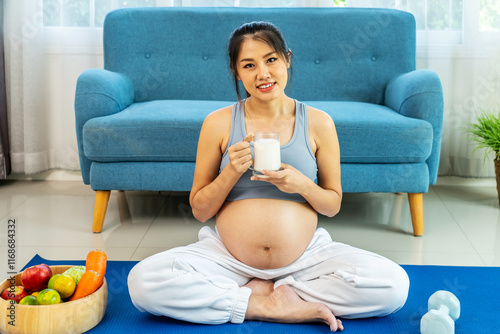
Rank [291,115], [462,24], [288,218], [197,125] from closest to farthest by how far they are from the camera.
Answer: [288,218], [291,115], [197,125], [462,24]

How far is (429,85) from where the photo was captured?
8.39ft

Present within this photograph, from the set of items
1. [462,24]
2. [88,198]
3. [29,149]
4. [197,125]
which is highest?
[462,24]

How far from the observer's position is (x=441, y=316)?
152 cm

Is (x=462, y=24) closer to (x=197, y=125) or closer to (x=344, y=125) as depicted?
(x=344, y=125)

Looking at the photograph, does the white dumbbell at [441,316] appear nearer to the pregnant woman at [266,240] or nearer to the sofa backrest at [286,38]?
the pregnant woman at [266,240]

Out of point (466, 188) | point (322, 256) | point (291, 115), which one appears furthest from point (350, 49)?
point (322, 256)

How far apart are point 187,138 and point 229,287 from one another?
95 centimetres

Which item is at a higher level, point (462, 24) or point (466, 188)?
point (462, 24)

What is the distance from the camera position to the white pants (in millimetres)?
1614

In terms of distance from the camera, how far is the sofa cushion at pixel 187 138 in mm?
2453

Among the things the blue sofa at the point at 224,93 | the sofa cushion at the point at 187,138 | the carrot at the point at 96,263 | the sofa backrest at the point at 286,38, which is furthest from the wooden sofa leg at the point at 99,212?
the carrot at the point at 96,263

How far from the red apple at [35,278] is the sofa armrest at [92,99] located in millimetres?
1051

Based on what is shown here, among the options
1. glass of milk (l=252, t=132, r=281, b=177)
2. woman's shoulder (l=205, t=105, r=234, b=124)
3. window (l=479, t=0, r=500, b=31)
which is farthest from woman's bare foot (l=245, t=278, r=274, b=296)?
window (l=479, t=0, r=500, b=31)

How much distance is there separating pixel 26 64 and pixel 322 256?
2388 mm
